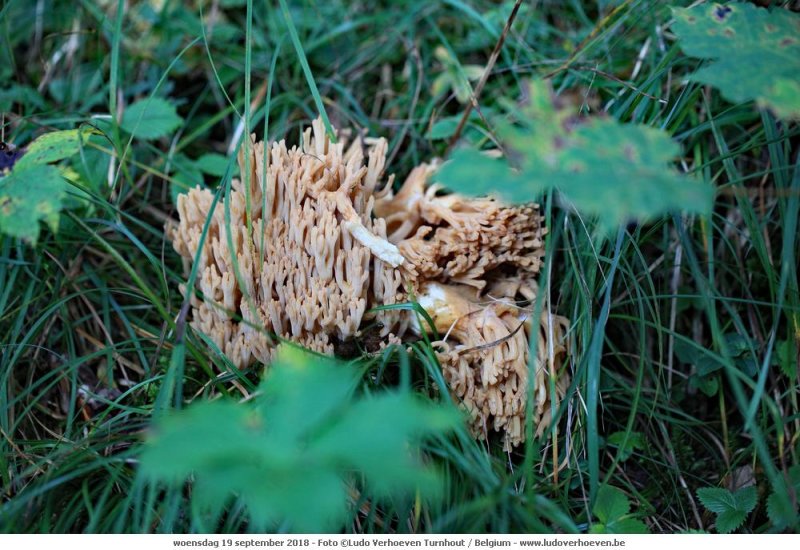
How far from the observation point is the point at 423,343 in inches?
60.0

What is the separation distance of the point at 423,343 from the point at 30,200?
2.85 ft

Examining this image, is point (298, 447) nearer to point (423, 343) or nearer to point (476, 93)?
point (423, 343)

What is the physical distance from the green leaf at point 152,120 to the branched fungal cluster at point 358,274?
47 cm

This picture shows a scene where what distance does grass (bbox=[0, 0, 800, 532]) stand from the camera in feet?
4.39

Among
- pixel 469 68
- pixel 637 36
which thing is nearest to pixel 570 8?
pixel 637 36

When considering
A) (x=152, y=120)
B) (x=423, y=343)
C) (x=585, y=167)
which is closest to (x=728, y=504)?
(x=423, y=343)

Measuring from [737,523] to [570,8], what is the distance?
1.87 meters

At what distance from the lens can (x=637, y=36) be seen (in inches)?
82.0

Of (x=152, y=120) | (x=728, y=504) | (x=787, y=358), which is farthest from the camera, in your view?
(x=152, y=120)

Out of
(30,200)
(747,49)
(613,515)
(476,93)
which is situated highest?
(747,49)

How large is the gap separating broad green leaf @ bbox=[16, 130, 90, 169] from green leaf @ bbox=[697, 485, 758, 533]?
152cm

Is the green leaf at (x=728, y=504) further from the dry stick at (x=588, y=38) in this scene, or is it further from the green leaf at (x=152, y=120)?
the green leaf at (x=152, y=120)

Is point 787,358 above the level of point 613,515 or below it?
above
